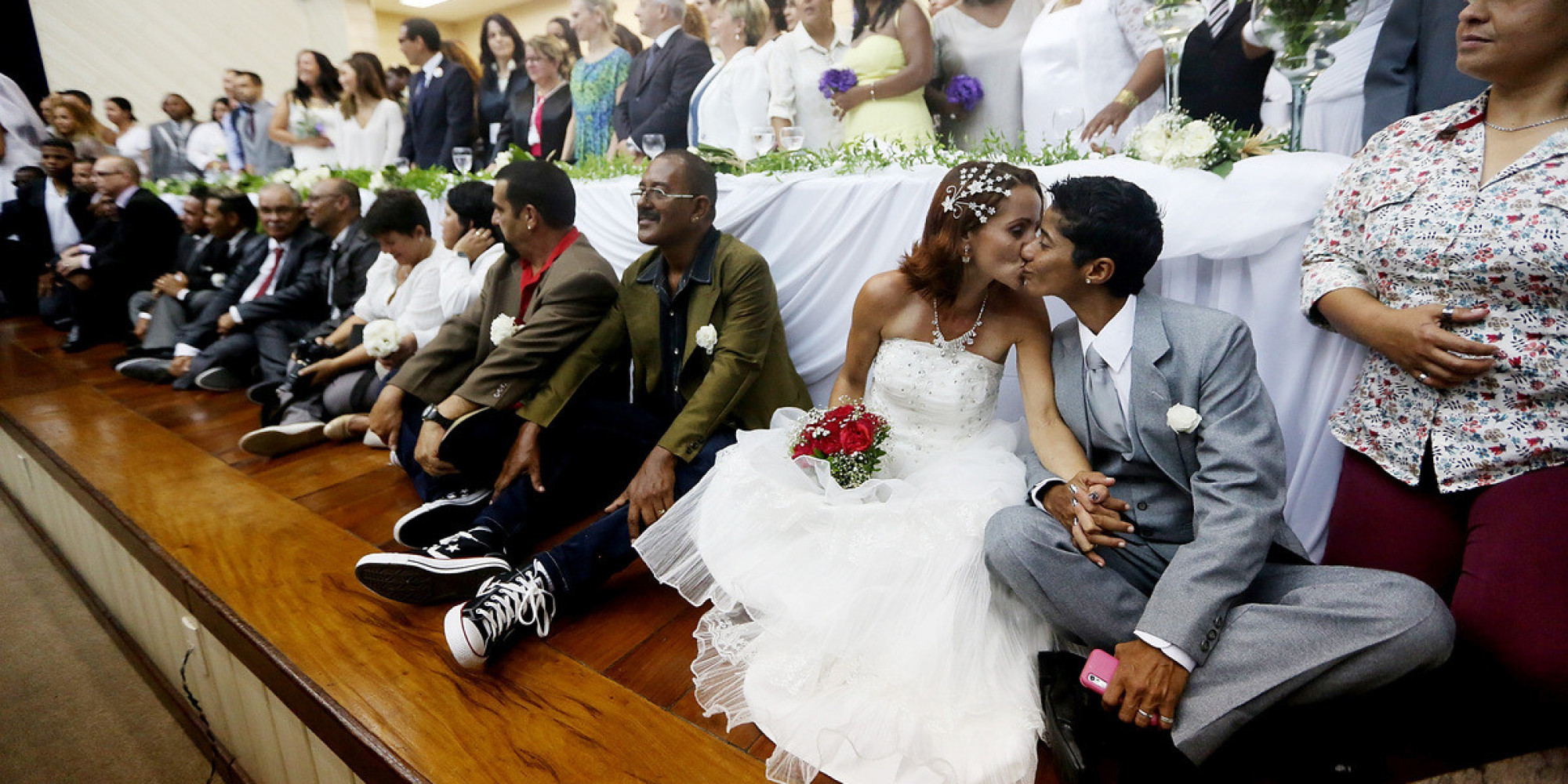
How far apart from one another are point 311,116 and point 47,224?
90.4 inches

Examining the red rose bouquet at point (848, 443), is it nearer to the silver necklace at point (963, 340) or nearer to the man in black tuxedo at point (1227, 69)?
the silver necklace at point (963, 340)

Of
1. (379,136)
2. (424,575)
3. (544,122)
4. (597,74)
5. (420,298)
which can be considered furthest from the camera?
(379,136)

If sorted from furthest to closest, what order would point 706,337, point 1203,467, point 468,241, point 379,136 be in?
1. point 379,136
2. point 468,241
3. point 706,337
4. point 1203,467

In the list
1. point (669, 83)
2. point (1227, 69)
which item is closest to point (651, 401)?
point (1227, 69)

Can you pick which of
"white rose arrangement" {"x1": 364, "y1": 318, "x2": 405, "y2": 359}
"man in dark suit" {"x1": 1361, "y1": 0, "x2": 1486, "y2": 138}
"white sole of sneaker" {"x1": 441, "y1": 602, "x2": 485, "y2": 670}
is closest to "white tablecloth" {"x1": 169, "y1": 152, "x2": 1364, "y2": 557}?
"man in dark suit" {"x1": 1361, "y1": 0, "x2": 1486, "y2": 138}

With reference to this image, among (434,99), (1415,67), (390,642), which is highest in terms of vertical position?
(434,99)

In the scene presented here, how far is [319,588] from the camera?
2.08 meters

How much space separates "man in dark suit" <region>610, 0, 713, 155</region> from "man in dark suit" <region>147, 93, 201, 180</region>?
569cm

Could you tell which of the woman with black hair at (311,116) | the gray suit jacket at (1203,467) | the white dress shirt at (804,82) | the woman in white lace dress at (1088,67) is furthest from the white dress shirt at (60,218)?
the gray suit jacket at (1203,467)

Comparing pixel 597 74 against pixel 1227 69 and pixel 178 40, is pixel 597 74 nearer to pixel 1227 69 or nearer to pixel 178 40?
pixel 1227 69

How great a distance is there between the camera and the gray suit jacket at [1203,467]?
51.2 inches

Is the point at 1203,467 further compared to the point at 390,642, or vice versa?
the point at 390,642

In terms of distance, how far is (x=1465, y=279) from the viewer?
136cm

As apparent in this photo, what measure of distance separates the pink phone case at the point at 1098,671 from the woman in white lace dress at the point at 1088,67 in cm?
169
